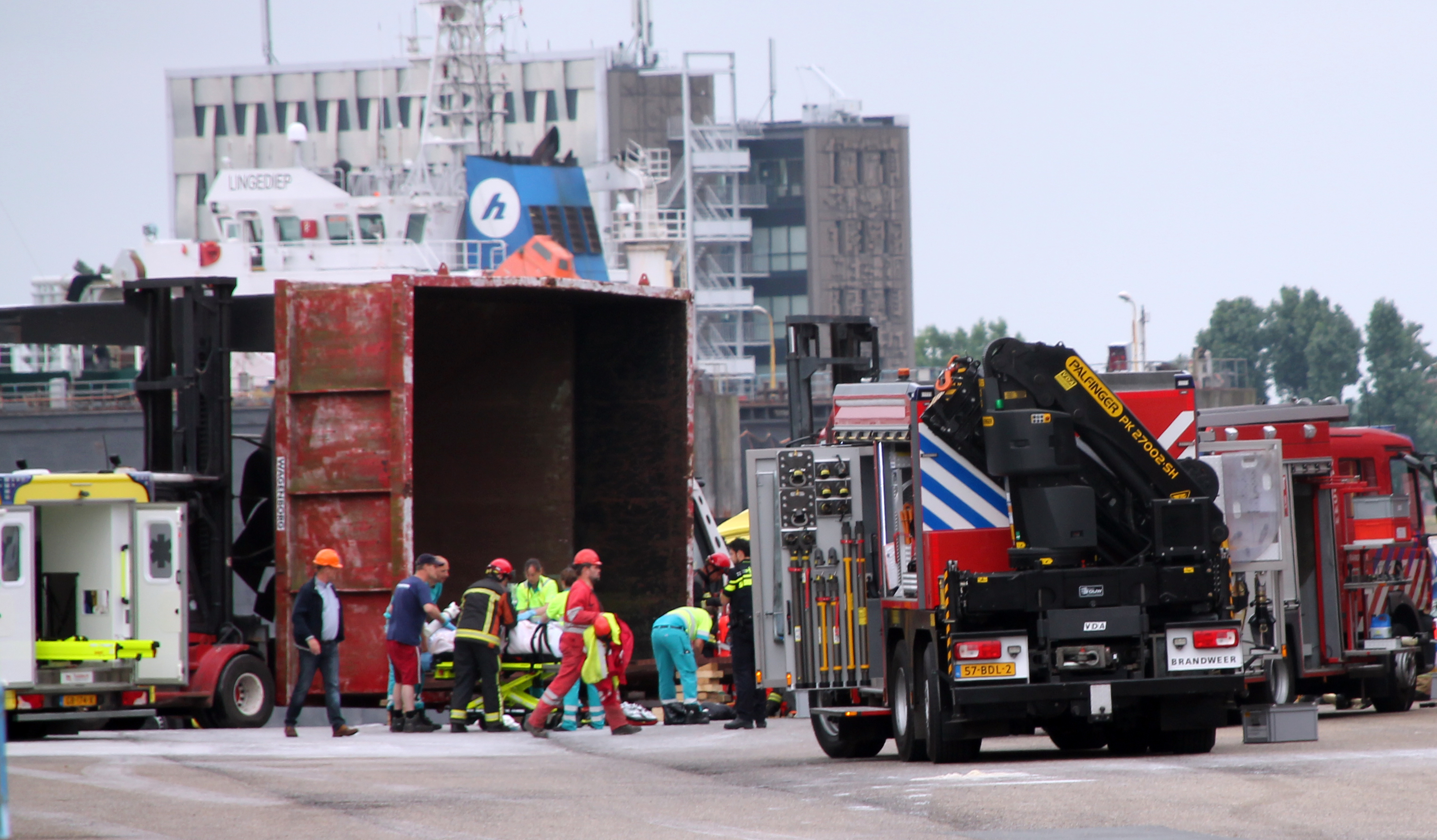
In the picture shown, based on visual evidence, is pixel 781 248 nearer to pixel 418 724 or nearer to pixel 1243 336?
pixel 1243 336

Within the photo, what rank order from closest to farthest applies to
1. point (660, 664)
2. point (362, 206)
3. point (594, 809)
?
point (594, 809) → point (660, 664) → point (362, 206)

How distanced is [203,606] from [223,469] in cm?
139

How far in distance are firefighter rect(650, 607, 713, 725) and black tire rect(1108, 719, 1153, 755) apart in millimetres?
5659

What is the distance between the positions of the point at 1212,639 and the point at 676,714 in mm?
7286

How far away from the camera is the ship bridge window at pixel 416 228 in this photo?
172ft

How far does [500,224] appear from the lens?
5506cm

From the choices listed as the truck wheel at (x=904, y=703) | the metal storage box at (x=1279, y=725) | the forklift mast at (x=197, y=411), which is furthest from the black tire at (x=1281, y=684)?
the forklift mast at (x=197, y=411)

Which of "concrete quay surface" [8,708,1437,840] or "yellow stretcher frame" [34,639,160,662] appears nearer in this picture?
"concrete quay surface" [8,708,1437,840]

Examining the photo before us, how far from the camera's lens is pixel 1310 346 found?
116 meters

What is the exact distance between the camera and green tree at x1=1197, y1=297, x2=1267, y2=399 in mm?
120438

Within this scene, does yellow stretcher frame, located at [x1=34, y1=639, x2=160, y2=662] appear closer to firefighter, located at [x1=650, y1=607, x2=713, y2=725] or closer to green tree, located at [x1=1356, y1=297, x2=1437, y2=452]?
firefighter, located at [x1=650, y1=607, x2=713, y2=725]

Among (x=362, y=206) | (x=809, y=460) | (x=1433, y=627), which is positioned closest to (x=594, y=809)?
(x=809, y=460)

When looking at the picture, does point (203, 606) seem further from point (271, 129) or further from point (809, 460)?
point (271, 129)

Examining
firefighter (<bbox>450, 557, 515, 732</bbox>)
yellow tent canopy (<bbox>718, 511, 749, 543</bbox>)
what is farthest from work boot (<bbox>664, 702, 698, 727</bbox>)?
yellow tent canopy (<bbox>718, 511, 749, 543</bbox>)
